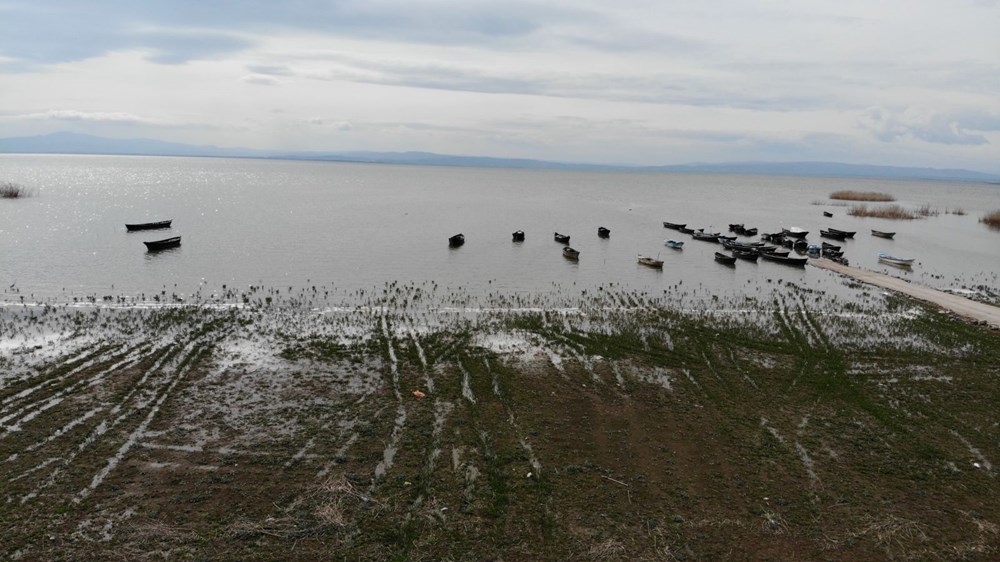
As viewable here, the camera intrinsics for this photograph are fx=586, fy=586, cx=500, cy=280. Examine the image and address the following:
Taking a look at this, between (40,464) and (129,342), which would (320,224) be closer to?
(129,342)

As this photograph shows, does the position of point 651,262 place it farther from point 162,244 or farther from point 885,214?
point 885,214

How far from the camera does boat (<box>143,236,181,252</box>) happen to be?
5272cm

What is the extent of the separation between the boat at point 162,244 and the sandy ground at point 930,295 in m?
60.7

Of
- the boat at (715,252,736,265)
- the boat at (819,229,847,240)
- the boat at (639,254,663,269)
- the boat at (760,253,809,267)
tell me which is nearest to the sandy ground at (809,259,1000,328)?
the boat at (760,253,809,267)

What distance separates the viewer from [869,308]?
38.0 m

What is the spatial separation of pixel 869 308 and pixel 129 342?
42.3 meters

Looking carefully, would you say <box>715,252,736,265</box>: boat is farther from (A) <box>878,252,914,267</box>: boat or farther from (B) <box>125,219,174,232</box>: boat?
(B) <box>125,219,174,232</box>: boat

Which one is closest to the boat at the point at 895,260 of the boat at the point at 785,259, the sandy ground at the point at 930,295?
the sandy ground at the point at 930,295

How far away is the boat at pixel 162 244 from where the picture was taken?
173ft

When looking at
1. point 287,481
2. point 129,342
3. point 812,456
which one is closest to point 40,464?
point 287,481

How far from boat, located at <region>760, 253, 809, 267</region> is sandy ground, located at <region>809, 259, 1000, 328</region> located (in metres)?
1.95

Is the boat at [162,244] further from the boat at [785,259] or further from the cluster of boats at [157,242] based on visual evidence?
the boat at [785,259]

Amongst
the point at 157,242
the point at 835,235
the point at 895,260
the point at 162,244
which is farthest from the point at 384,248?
the point at 835,235

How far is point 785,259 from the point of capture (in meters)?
55.6
